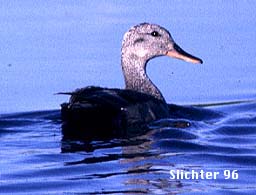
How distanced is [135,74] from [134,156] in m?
3.33

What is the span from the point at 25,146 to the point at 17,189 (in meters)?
1.98

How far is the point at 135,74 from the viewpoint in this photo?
15.4 meters

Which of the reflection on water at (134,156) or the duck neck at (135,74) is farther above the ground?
the duck neck at (135,74)

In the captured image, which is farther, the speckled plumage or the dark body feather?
the speckled plumage

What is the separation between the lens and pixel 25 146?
12742mm

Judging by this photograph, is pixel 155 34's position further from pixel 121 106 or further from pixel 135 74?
pixel 121 106

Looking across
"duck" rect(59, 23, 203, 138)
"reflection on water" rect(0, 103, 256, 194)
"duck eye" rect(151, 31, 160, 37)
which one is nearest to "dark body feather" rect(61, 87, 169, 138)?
"duck" rect(59, 23, 203, 138)

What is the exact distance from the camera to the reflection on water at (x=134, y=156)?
35.7 feet

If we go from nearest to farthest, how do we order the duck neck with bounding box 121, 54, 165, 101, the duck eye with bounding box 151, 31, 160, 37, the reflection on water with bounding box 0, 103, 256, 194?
the reflection on water with bounding box 0, 103, 256, 194, the duck neck with bounding box 121, 54, 165, 101, the duck eye with bounding box 151, 31, 160, 37

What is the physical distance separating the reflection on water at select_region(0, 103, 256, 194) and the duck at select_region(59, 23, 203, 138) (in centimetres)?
18

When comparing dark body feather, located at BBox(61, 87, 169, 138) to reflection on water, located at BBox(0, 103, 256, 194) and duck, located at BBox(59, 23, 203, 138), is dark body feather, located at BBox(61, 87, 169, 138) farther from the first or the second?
reflection on water, located at BBox(0, 103, 256, 194)

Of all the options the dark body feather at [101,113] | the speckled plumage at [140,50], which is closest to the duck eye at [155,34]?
the speckled plumage at [140,50]

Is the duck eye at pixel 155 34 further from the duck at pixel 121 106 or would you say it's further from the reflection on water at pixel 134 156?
the reflection on water at pixel 134 156

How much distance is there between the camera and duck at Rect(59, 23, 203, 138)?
1300cm
